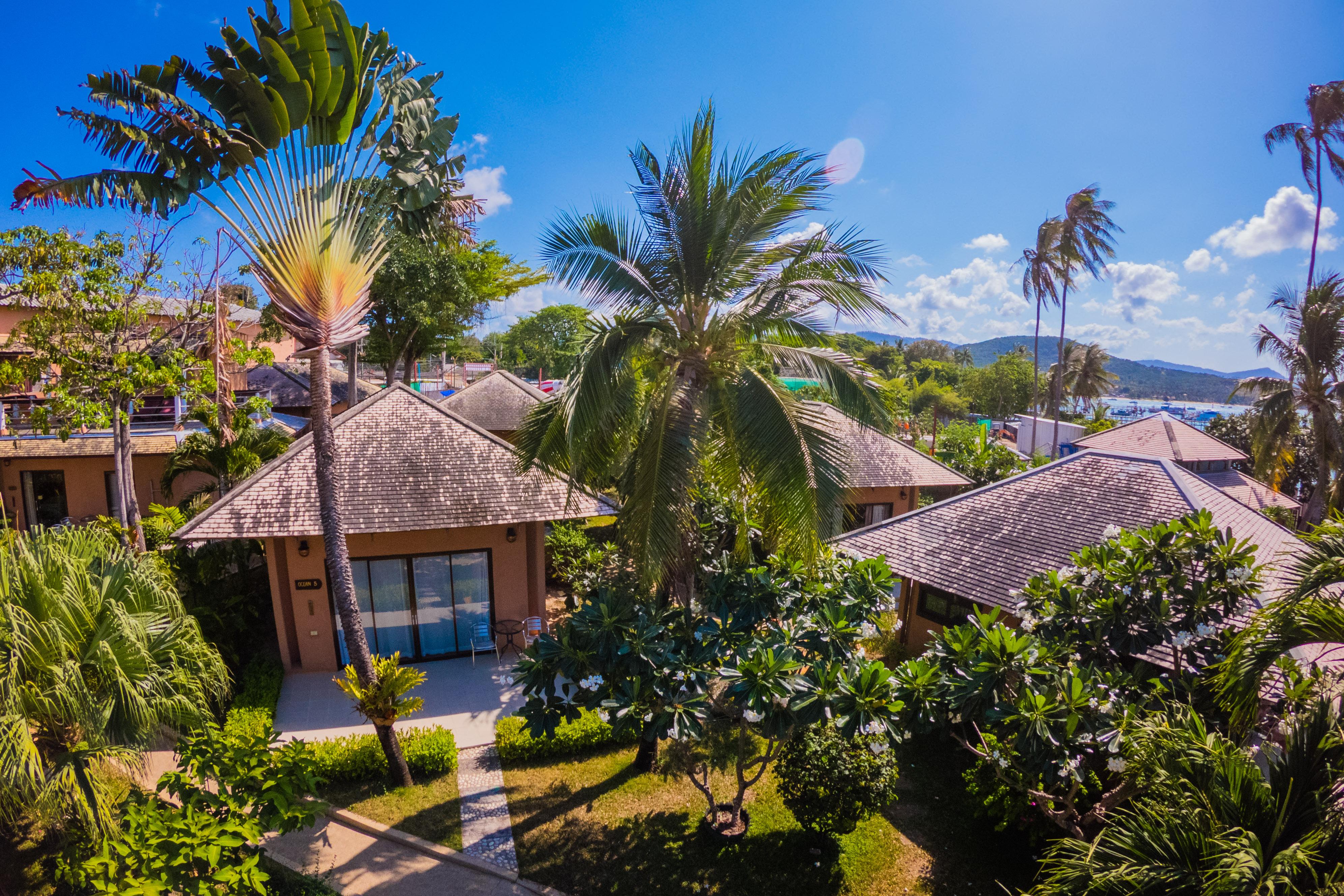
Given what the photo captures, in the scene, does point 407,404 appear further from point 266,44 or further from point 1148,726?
point 1148,726

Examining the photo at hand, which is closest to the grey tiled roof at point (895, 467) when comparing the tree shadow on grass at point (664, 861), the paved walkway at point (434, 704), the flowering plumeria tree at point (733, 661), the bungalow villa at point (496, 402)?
the flowering plumeria tree at point (733, 661)

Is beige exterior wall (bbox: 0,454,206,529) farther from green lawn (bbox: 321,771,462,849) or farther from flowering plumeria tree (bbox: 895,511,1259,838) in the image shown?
flowering plumeria tree (bbox: 895,511,1259,838)

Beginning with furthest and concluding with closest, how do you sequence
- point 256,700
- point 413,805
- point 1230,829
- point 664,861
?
point 256,700
point 413,805
point 664,861
point 1230,829

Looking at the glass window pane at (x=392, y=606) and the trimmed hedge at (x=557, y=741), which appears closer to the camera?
the trimmed hedge at (x=557, y=741)

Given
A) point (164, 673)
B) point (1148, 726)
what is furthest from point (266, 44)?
point (1148, 726)

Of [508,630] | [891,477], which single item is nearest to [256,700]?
[508,630]

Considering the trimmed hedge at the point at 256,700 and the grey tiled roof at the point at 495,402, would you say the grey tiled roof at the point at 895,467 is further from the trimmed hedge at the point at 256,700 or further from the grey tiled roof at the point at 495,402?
the trimmed hedge at the point at 256,700

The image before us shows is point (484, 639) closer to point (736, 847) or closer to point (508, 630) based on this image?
point (508, 630)
